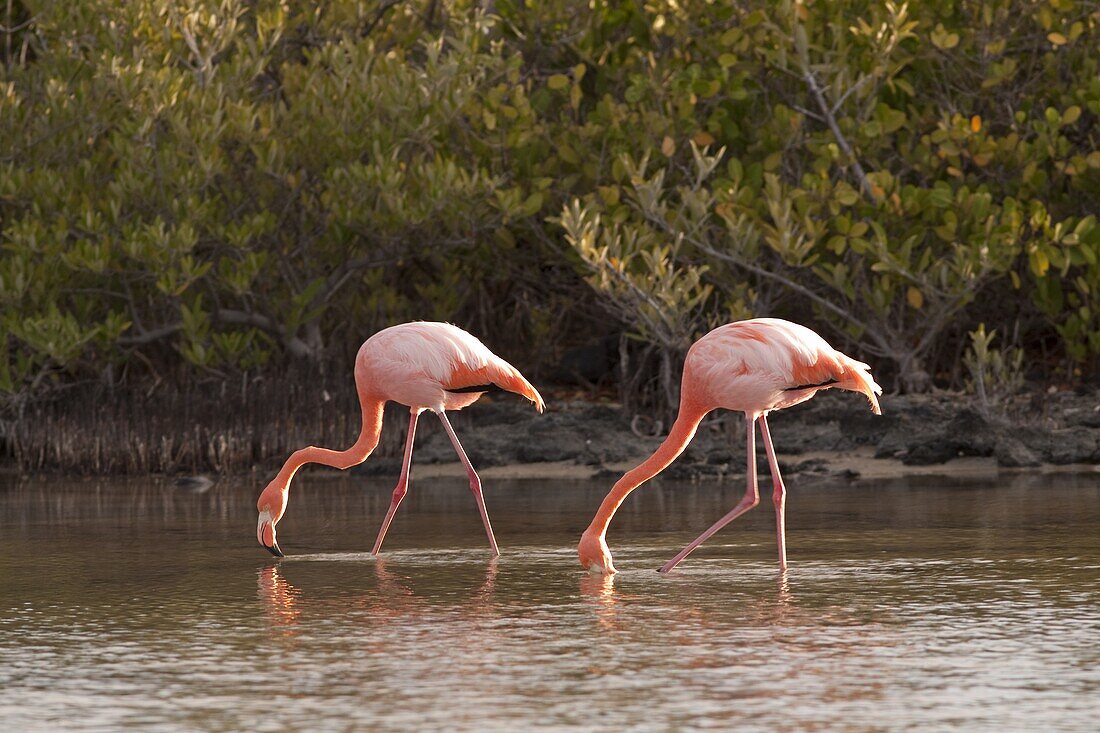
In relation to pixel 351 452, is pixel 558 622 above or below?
below

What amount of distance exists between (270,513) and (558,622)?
2930mm

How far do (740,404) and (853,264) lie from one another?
822cm

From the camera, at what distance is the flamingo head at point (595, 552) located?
8.88 meters

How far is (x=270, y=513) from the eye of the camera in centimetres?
998

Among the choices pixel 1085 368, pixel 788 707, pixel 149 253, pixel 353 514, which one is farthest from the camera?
pixel 1085 368

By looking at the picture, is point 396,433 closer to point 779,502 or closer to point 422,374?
point 422,374

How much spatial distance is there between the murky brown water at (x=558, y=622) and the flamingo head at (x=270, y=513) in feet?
0.32

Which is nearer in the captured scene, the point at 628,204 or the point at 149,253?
the point at 149,253

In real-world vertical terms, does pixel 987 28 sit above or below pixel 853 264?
above

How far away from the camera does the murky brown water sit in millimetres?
5758

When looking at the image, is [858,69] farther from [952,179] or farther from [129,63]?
[129,63]

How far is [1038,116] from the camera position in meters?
17.6

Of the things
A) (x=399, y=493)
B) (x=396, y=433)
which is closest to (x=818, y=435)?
(x=396, y=433)

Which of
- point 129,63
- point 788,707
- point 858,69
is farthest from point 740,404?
point 129,63
